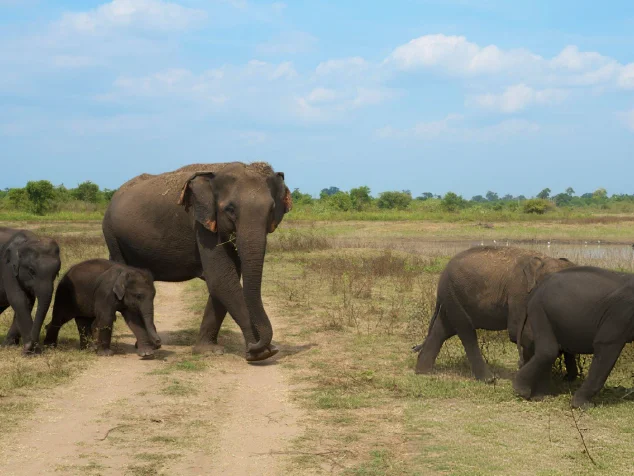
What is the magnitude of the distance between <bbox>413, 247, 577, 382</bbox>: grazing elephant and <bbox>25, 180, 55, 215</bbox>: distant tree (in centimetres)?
4896

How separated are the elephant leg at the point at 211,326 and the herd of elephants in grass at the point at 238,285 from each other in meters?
0.02

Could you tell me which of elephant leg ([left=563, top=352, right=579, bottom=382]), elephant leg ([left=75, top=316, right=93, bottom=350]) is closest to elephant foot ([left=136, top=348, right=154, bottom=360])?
elephant leg ([left=75, top=316, right=93, bottom=350])

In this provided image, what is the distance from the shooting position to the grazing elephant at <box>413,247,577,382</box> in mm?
9023

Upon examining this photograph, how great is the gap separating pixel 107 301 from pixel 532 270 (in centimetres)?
567

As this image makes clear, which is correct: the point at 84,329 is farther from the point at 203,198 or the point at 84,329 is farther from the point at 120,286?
the point at 203,198

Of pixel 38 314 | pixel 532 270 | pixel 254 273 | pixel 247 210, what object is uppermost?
pixel 247 210

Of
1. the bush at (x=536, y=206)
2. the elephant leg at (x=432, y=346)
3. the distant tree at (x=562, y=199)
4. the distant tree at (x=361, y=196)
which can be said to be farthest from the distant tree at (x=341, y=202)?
the distant tree at (x=562, y=199)

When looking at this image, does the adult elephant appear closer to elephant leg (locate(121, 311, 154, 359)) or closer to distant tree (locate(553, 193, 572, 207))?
elephant leg (locate(121, 311, 154, 359))

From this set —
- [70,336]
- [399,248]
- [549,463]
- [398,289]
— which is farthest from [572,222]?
[549,463]

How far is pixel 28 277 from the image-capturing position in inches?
417

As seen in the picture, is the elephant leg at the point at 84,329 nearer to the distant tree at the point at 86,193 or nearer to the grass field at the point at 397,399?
the grass field at the point at 397,399

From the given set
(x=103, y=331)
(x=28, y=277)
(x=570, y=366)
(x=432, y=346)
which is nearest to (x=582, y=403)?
(x=570, y=366)

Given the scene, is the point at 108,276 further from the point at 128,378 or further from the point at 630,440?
the point at 630,440

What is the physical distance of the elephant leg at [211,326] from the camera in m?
11.4
